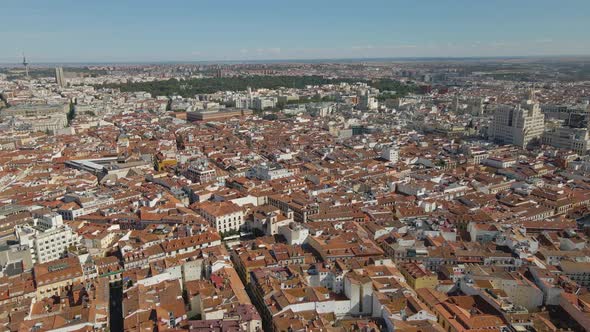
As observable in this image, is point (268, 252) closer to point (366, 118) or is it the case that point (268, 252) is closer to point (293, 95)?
point (366, 118)

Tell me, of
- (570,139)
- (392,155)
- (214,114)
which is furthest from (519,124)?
(214,114)

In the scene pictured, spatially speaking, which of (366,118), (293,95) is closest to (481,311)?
(366,118)

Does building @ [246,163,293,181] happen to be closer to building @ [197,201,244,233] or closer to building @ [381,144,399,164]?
building @ [197,201,244,233]

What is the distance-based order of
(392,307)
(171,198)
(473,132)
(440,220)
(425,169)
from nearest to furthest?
(392,307) → (440,220) → (171,198) → (425,169) → (473,132)

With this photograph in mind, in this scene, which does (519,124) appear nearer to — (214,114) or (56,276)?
(214,114)

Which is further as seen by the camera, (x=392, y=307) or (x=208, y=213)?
(x=208, y=213)

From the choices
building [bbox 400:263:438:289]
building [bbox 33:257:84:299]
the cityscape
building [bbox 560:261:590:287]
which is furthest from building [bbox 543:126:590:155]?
building [bbox 33:257:84:299]

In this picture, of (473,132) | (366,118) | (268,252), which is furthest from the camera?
(366,118)
